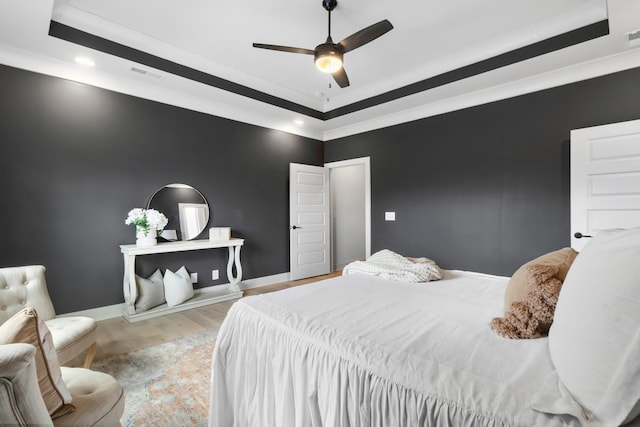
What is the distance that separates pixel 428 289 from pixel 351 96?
3332 millimetres

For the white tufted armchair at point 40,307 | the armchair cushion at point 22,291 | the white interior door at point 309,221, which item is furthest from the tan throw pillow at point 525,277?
the white interior door at point 309,221

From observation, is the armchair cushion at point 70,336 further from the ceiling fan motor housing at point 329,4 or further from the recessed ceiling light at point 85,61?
the ceiling fan motor housing at point 329,4

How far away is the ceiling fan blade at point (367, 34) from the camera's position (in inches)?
83.5

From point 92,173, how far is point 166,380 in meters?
2.38

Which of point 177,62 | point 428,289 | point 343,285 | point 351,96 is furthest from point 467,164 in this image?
point 177,62

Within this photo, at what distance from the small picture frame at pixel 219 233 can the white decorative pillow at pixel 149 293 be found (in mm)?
793

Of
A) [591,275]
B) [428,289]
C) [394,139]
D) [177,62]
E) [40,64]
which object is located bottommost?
[428,289]

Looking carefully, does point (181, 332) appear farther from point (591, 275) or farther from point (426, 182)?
point (426, 182)

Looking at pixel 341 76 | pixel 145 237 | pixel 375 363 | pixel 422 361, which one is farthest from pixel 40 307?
pixel 341 76

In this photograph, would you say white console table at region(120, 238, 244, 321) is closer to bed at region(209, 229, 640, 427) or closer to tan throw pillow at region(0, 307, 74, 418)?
bed at region(209, 229, 640, 427)

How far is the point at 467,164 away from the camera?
382 centimetres

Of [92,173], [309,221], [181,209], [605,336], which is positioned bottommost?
[605,336]

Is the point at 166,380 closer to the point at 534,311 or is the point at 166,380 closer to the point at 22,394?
the point at 22,394

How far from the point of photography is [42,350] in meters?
0.94
